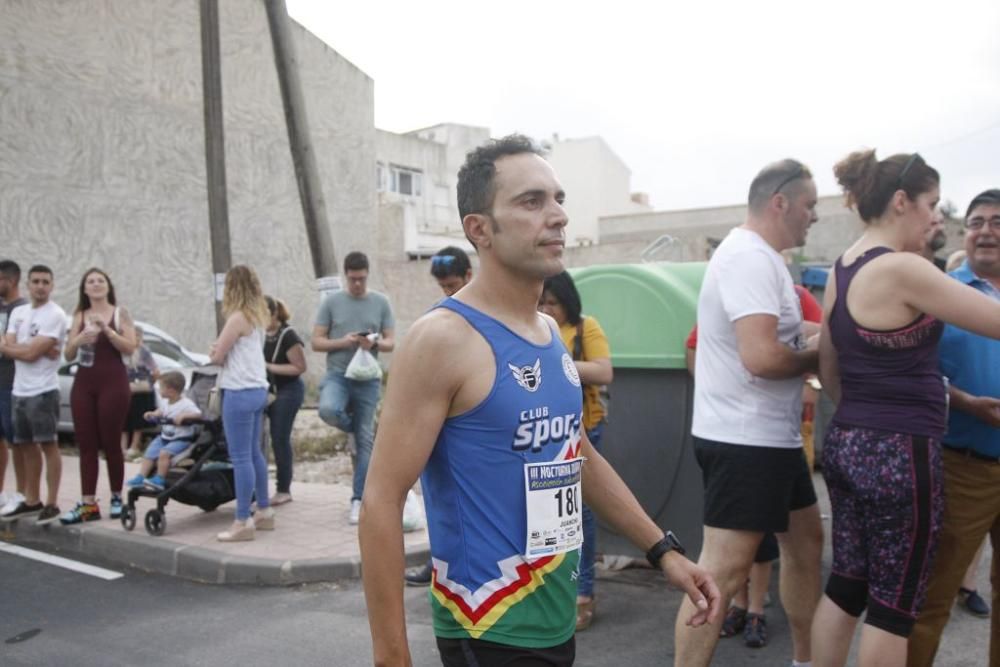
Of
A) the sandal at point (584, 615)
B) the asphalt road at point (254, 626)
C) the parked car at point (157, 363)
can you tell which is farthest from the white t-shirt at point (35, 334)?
the sandal at point (584, 615)

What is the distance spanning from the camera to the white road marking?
5.67 meters

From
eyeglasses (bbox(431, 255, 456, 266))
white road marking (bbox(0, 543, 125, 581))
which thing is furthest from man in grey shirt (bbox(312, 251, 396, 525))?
white road marking (bbox(0, 543, 125, 581))

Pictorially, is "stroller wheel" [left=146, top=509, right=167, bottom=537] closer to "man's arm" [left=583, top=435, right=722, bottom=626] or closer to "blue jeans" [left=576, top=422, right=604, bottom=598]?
"blue jeans" [left=576, top=422, right=604, bottom=598]

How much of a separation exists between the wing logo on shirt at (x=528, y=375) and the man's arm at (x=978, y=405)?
6.46ft

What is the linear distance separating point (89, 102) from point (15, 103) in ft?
4.56

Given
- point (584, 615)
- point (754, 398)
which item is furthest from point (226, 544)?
point (754, 398)

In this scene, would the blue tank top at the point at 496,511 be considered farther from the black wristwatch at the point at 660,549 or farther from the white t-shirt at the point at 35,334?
the white t-shirt at the point at 35,334

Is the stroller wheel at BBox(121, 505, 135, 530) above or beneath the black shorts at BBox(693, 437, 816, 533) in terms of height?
beneath

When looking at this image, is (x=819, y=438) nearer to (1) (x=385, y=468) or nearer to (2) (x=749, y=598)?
(2) (x=749, y=598)

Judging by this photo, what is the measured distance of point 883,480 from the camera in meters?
2.65

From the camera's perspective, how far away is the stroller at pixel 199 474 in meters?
6.14

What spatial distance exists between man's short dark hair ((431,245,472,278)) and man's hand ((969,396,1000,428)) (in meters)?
2.60

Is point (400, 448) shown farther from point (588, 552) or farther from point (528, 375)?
point (588, 552)

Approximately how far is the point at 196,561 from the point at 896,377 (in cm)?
464
